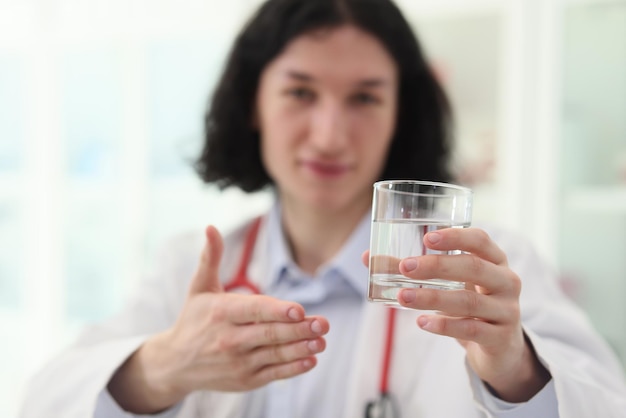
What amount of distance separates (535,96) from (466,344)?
193 cm

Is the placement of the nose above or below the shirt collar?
above

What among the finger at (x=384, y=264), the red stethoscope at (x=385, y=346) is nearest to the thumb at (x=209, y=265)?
the finger at (x=384, y=264)

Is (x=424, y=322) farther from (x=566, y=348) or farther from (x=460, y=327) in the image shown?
(x=566, y=348)

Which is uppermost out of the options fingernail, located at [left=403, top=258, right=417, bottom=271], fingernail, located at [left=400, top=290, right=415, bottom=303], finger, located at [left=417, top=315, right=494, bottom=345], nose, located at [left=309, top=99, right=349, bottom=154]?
nose, located at [left=309, top=99, right=349, bottom=154]

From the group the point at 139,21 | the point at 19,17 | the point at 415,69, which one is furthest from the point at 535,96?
the point at 19,17

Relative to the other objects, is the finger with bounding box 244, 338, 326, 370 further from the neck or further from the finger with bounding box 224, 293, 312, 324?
the neck

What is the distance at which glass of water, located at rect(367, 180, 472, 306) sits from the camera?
77 cm

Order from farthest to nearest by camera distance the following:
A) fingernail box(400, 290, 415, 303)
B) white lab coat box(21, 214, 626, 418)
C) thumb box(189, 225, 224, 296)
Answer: white lab coat box(21, 214, 626, 418), thumb box(189, 225, 224, 296), fingernail box(400, 290, 415, 303)

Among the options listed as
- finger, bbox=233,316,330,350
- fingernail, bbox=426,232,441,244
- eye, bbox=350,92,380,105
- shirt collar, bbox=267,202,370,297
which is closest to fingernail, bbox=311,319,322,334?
finger, bbox=233,316,330,350

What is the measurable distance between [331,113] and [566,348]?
0.63 metres

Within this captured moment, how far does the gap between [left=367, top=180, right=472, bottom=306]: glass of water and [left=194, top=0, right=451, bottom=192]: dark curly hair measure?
2.52 feet

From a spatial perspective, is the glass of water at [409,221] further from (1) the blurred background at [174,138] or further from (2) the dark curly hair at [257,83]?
(1) the blurred background at [174,138]

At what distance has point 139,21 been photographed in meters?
3.32

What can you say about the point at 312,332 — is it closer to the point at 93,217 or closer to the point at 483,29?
the point at 483,29
